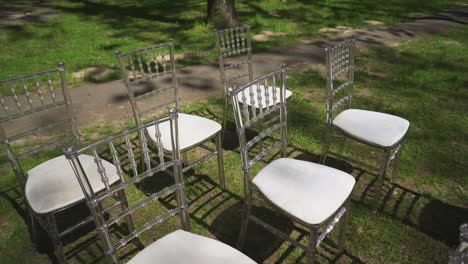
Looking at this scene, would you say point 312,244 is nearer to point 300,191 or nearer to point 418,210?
point 300,191

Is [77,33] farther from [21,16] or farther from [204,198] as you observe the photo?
[204,198]

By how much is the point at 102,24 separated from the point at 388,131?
8.20 metres

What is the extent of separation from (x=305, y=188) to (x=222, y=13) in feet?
21.4

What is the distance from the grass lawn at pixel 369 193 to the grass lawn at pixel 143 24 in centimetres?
283

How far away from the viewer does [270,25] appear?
8242 millimetres

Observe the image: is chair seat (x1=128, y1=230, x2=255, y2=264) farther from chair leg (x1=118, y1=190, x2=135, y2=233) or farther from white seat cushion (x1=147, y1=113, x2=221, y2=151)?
white seat cushion (x1=147, y1=113, x2=221, y2=151)

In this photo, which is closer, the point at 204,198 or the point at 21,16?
the point at 204,198

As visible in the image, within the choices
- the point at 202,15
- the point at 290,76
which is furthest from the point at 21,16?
the point at 290,76

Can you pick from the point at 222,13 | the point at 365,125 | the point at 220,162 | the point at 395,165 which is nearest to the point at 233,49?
the point at 220,162

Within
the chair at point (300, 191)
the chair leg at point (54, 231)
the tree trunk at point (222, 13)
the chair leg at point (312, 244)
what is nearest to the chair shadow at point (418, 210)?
the chair at point (300, 191)

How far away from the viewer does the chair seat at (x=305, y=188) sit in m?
1.94

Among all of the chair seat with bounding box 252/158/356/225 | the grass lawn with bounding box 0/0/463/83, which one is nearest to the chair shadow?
the chair seat with bounding box 252/158/356/225

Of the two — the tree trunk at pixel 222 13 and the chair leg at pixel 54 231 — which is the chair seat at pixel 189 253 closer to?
the chair leg at pixel 54 231

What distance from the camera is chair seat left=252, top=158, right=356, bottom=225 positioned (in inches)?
76.5
